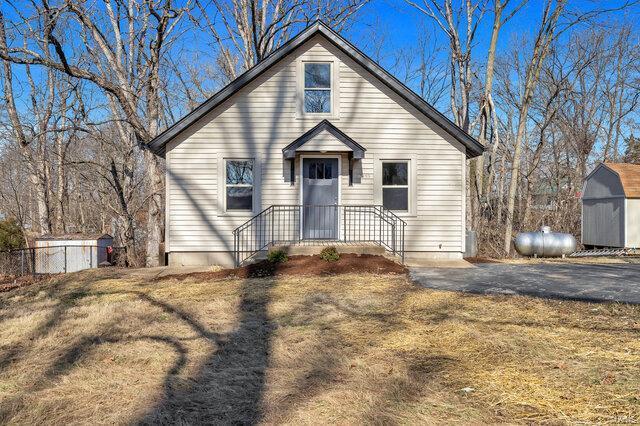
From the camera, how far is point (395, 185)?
487 inches

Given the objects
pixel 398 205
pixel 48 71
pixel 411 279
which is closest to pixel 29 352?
pixel 411 279

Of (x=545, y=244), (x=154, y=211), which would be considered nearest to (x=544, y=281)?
(x=545, y=244)

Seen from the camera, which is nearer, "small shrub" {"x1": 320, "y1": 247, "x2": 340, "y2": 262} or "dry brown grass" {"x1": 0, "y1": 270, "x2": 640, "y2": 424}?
"dry brown grass" {"x1": 0, "y1": 270, "x2": 640, "y2": 424}

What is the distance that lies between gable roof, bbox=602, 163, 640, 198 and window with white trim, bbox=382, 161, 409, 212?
517 inches

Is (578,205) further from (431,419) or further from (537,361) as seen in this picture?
(431,419)

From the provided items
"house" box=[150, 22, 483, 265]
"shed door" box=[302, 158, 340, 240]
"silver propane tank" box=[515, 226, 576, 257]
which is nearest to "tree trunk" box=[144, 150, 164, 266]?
"house" box=[150, 22, 483, 265]

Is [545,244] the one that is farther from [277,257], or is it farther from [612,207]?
[277,257]

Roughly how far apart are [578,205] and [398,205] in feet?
64.0

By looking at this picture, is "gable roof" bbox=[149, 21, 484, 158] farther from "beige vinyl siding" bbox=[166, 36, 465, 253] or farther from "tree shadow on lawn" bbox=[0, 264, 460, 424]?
"tree shadow on lawn" bbox=[0, 264, 460, 424]

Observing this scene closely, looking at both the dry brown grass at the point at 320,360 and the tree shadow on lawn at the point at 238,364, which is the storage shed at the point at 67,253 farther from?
the tree shadow on lawn at the point at 238,364

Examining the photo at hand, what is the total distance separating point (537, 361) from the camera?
4.22 meters

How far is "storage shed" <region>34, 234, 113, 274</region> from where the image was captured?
15.8 metres

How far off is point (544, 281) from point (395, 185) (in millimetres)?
4778

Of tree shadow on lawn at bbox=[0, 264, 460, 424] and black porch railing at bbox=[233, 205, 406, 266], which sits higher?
black porch railing at bbox=[233, 205, 406, 266]
